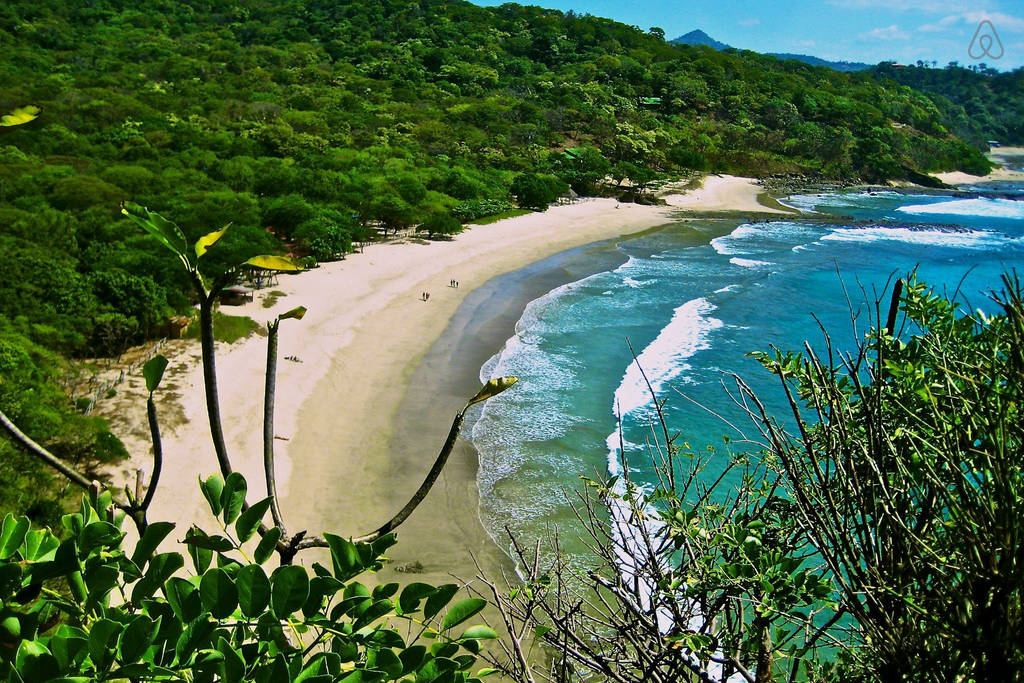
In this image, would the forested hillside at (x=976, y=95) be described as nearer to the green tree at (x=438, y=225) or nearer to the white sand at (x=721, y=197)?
the white sand at (x=721, y=197)

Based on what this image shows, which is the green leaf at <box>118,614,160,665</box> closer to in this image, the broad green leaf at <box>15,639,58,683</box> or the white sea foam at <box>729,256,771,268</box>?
the broad green leaf at <box>15,639,58,683</box>

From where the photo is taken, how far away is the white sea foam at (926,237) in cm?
4234

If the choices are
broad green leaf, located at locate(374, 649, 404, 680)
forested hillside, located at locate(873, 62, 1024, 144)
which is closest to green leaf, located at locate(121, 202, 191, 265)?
broad green leaf, located at locate(374, 649, 404, 680)

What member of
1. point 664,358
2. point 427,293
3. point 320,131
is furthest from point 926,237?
point 320,131

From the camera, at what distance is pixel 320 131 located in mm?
48406

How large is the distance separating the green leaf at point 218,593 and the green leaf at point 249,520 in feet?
0.48

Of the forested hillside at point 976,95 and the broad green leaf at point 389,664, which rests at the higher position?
the forested hillside at point 976,95

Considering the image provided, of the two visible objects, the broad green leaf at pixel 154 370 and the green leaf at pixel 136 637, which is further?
the broad green leaf at pixel 154 370

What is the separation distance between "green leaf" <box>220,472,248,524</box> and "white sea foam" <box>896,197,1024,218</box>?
210 ft

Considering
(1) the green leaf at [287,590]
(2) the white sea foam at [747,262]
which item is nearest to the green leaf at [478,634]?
(1) the green leaf at [287,590]

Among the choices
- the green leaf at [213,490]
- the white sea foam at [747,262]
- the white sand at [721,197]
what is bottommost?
the white sea foam at [747,262]

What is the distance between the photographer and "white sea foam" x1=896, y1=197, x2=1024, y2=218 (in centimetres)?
5643

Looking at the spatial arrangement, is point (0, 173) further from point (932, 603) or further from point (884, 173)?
point (884, 173)

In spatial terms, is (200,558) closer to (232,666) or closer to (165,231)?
(232,666)
